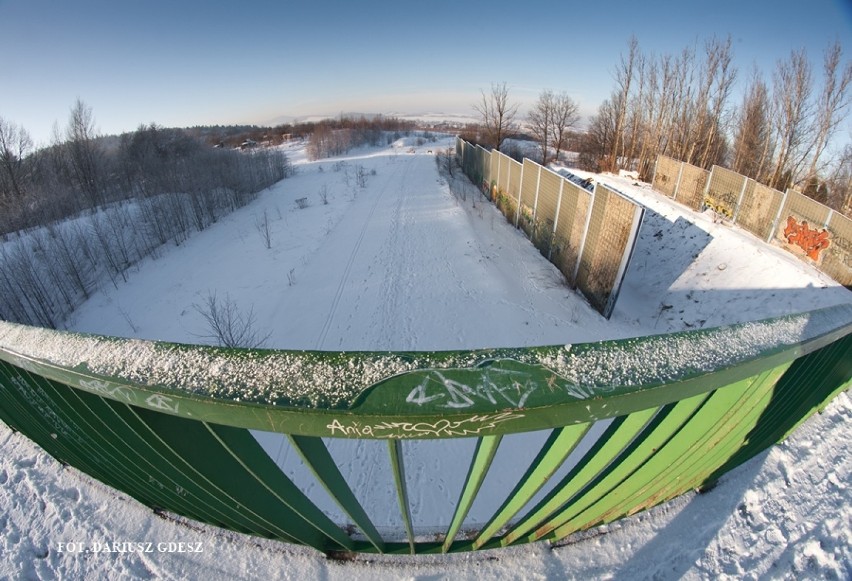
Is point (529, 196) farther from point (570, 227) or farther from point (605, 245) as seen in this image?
point (605, 245)

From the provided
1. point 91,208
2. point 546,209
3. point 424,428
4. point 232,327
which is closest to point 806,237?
point 546,209

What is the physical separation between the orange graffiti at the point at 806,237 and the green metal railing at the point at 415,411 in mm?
9192

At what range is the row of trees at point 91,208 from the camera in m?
11.1

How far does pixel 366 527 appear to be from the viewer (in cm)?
153

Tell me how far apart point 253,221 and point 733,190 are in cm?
1871

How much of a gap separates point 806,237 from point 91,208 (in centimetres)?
2950

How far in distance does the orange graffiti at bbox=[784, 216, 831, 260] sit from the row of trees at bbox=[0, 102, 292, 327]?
1965cm

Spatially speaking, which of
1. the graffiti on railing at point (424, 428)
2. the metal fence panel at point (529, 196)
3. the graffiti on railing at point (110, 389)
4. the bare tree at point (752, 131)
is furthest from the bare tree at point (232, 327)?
the bare tree at point (752, 131)

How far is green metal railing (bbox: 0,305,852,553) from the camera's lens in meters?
0.86

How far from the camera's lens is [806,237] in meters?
8.43

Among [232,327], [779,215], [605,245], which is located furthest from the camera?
[779,215]

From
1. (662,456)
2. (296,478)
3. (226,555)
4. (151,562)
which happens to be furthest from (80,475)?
(662,456)

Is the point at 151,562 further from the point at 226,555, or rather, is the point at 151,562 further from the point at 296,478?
the point at 296,478

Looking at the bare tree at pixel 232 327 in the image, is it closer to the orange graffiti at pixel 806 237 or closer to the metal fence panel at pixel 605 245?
the metal fence panel at pixel 605 245
